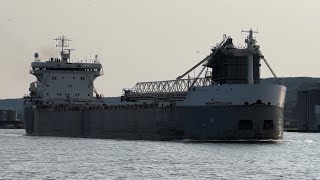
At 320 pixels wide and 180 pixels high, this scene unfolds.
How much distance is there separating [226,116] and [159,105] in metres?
10.5

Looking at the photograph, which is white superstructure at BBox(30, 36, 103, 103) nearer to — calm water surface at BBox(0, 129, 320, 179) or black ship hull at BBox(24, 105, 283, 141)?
black ship hull at BBox(24, 105, 283, 141)

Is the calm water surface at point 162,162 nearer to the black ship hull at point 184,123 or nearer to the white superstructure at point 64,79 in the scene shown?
the black ship hull at point 184,123

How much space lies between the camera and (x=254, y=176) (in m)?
48.4

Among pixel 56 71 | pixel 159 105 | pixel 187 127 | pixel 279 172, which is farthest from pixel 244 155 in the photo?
pixel 56 71

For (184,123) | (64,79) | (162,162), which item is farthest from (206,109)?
(64,79)

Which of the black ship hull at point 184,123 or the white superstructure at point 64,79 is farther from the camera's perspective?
the white superstructure at point 64,79

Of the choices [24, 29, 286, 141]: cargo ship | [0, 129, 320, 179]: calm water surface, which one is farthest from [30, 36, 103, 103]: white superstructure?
[0, 129, 320, 179]: calm water surface

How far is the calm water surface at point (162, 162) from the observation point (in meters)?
48.9

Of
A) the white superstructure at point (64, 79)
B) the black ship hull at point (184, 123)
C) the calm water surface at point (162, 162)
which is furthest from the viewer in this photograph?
the white superstructure at point (64, 79)

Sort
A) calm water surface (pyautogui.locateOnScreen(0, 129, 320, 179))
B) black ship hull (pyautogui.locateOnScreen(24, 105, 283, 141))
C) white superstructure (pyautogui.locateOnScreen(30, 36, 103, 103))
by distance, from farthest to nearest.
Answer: white superstructure (pyautogui.locateOnScreen(30, 36, 103, 103))
black ship hull (pyautogui.locateOnScreen(24, 105, 283, 141))
calm water surface (pyautogui.locateOnScreen(0, 129, 320, 179))

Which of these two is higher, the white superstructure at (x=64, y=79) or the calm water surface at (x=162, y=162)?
the white superstructure at (x=64, y=79)

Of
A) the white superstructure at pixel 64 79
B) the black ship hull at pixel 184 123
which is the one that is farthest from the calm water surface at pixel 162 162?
the white superstructure at pixel 64 79

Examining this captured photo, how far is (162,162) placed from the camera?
56906mm

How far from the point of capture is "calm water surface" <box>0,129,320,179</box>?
160 feet
